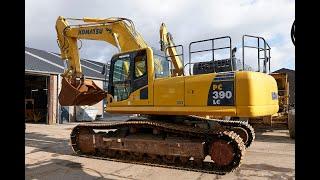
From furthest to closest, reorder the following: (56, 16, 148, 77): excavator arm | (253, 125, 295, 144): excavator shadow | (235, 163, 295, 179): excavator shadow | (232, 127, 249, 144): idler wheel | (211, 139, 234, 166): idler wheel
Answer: (253, 125, 295, 144): excavator shadow
(56, 16, 148, 77): excavator arm
(232, 127, 249, 144): idler wheel
(211, 139, 234, 166): idler wheel
(235, 163, 295, 179): excavator shadow

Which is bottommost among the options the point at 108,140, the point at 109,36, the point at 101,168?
the point at 101,168

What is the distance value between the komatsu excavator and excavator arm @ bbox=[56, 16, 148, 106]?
32mm

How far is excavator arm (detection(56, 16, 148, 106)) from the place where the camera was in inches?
397

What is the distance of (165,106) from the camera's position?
7.88 metres

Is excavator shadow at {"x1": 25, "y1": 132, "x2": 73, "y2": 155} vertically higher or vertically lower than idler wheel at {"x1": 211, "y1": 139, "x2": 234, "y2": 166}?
lower

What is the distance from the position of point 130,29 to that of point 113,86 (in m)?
2.06

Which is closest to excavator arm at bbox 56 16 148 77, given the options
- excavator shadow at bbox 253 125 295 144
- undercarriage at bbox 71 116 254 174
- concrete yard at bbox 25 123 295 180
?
undercarriage at bbox 71 116 254 174

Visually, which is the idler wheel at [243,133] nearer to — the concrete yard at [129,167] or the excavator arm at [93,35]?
the concrete yard at [129,167]

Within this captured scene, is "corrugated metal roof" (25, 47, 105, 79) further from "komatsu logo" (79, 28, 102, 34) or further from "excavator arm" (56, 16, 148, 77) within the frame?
"komatsu logo" (79, 28, 102, 34)

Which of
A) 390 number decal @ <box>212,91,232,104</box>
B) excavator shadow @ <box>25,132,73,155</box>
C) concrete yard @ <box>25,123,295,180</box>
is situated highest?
390 number decal @ <box>212,91,232,104</box>

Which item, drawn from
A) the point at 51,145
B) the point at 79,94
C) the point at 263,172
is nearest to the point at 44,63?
the point at 51,145
